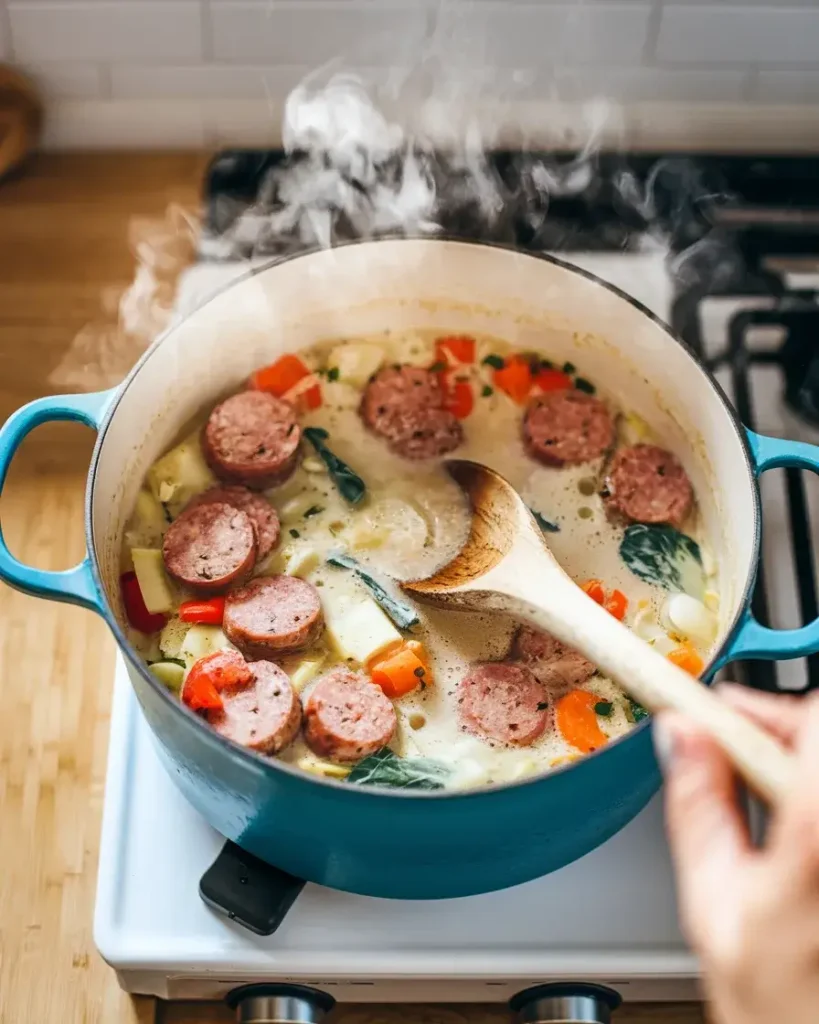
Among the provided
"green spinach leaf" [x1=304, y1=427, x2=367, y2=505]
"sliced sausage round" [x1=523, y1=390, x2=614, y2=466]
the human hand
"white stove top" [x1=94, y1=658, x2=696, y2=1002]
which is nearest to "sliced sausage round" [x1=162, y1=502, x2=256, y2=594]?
"green spinach leaf" [x1=304, y1=427, x2=367, y2=505]

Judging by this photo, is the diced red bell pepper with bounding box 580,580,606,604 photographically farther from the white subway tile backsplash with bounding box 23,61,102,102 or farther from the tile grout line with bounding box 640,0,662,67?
the white subway tile backsplash with bounding box 23,61,102,102

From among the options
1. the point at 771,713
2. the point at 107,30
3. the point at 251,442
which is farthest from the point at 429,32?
the point at 771,713

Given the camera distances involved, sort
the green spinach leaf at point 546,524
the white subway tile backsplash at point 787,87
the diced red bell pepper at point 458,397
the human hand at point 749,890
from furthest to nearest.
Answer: the white subway tile backsplash at point 787,87 < the diced red bell pepper at point 458,397 < the green spinach leaf at point 546,524 < the human hand at point 749,890

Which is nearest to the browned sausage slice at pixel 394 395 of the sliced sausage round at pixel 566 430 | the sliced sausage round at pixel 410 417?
the sliced sausage round at pixel 410 417

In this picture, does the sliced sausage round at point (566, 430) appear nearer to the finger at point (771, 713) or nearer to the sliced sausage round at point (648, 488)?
the sliced sausage round at point (648, 488)

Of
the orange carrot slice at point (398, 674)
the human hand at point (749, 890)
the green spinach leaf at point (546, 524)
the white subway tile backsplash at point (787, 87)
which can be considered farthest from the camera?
the white subway tile backsplash at point (787, 87)

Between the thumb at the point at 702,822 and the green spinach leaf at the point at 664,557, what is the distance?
0.54 meters

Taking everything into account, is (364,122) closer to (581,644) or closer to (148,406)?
(148,406)

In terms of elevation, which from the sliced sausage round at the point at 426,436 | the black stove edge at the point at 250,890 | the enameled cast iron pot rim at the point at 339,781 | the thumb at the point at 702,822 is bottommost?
the black stove edge at the point at 250,890

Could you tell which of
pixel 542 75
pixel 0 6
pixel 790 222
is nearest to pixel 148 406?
pixel 0 6

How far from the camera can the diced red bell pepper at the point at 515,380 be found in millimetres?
1374

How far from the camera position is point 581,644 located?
998mm

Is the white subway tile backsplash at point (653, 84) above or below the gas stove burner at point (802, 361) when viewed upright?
above

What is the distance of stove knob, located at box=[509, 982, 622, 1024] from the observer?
106 centimetres
